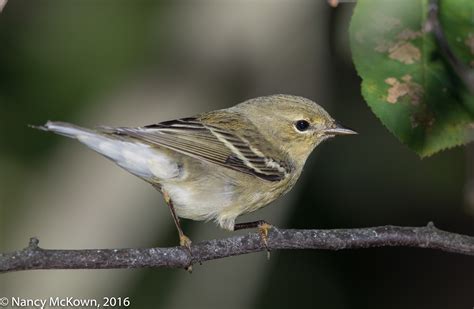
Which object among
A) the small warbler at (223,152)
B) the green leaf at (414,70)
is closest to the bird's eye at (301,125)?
the small warbler at (223,152)

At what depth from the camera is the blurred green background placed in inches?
204

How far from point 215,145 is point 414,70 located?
4.54 ft

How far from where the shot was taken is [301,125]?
15.3ft

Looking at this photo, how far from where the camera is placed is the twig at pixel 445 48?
335 centimetres

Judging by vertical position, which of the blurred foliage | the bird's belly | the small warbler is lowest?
the bird's belly

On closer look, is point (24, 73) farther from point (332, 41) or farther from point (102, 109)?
point (332, 41)

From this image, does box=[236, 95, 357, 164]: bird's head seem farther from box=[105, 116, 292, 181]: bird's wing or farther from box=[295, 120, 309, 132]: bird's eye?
box=[105, 116, 292, 181]: bird's wing

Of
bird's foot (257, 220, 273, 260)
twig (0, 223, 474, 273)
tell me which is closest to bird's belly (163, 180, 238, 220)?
bird's foot (257, 220, 273, 260)

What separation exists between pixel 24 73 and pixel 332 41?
2.51 meters

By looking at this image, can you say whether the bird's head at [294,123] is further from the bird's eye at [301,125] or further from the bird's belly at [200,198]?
the bird's belly at [200,198]

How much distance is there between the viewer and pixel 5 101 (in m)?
5.88

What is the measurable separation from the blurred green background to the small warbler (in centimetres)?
80

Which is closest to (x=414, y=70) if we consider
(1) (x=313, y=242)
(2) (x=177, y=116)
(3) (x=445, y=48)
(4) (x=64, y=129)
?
(3) (x=445, y=48)

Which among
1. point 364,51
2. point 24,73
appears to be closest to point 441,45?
point 364,51
